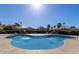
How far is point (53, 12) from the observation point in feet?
15.1

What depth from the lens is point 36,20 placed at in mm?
4578

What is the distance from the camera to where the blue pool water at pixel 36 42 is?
15.0 ft

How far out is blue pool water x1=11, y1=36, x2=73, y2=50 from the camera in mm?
4586

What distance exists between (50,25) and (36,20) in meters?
0.36

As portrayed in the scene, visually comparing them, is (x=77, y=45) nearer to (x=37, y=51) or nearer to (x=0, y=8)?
(x=37, y=51)

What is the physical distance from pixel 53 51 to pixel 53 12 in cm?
94

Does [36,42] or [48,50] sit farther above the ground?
[36,42]

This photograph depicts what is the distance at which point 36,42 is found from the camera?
4.59 m
